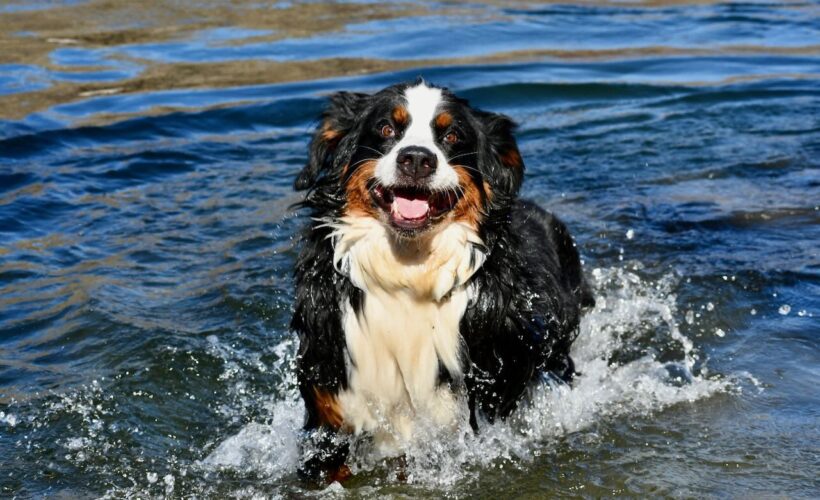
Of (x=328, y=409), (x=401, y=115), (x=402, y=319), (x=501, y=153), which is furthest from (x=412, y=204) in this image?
(x=328, y=409)

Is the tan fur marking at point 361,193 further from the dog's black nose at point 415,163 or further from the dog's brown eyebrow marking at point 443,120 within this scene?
the dog's brown eyebrow marking at point 443,120

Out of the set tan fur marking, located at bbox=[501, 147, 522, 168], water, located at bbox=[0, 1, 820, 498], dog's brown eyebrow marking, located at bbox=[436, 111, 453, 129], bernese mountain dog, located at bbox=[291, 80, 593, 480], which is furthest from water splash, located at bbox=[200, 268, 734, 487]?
dog's brown eyebrow marking, located at bbox=[436, 111, 453, 129]

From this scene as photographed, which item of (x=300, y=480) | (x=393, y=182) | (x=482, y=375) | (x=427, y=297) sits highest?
(x=393, y=182)

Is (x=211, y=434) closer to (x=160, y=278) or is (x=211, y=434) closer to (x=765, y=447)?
(x=160, y=278)

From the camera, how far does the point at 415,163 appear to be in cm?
423

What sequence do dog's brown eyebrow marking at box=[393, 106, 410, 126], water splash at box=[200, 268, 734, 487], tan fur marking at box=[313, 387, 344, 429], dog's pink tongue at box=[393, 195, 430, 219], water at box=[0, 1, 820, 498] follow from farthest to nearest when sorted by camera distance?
water at box=[0, 1, 820, 498] < water splash at box=[200, 268, 734, 487] < tan fur marking at box=[313, 387, 344, 429] < dog's brown eyebrow marking at box=[393, 106, 410, 126] < dog's pink tongue at box=[393, 195, 430, 219]

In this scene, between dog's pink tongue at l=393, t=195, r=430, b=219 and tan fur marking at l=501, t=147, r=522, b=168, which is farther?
tan fur marking at l=501, t=147, r=522, b=168

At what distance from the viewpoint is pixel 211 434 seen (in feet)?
17.2

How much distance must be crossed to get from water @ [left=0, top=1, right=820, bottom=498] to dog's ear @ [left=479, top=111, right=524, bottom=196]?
1027 millimetres

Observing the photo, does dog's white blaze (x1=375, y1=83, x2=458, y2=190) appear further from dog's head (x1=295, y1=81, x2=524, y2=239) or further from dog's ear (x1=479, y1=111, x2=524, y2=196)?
dog's ear (x1=479, y1=111, x2=524, y2=196)

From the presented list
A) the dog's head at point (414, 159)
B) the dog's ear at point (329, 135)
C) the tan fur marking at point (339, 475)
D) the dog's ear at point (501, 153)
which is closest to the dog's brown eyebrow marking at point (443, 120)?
the dog's head at point (414, 159)

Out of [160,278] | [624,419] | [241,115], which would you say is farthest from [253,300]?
[241,115]

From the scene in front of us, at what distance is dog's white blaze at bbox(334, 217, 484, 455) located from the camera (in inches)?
174

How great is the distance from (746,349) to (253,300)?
112 inches
